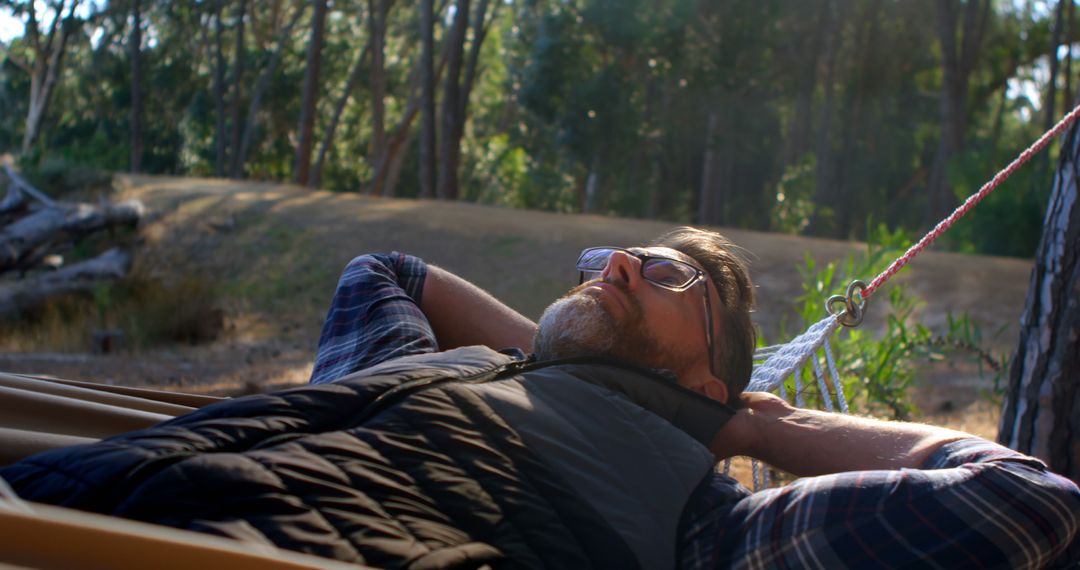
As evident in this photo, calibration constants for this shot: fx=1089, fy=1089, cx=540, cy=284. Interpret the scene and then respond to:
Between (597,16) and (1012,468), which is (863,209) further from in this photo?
(1012,468)

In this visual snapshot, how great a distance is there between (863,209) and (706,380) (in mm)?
23246

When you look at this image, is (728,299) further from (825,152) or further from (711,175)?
(711,175)

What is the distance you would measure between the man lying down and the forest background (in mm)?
10435

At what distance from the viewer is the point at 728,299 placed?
2.25 meters

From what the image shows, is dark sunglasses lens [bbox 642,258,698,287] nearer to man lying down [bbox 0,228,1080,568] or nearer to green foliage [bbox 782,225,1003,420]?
man lying down [bbox 0,228,1080,568]

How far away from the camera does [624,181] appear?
1966cm

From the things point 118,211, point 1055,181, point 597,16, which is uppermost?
point 597,16

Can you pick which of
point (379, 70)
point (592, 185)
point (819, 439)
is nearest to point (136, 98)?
point (379, 70)

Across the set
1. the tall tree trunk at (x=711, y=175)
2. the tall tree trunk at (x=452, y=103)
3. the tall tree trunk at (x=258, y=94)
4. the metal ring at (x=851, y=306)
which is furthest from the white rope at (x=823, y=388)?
the tall tree trunk at (x=258, y=94)

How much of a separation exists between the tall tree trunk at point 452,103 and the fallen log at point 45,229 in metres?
7.01

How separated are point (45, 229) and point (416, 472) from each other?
828 centimetres

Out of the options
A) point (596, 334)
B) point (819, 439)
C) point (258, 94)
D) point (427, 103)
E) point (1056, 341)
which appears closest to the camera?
point (819, 439)

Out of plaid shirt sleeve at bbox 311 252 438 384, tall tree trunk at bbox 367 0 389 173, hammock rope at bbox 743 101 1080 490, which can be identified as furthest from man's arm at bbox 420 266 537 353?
tall tree trunk at bbox 367 0 389 173

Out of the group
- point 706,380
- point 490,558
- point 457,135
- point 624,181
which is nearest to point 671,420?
point 706,380
